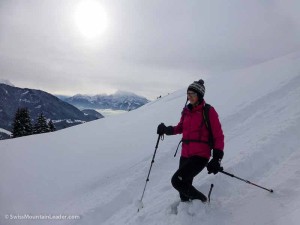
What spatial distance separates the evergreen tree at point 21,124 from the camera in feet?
162

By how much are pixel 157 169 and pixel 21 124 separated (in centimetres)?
4283

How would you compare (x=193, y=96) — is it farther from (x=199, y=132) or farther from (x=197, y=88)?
(x=199, y=132)

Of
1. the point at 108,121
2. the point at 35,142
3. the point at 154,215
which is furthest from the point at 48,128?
the point at 154,215

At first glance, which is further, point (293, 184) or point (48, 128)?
point (48, 128)

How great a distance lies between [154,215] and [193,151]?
191 cm

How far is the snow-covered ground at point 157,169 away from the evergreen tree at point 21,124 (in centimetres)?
3275

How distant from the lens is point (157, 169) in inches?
451

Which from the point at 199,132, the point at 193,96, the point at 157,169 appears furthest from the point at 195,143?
the point at 157,169

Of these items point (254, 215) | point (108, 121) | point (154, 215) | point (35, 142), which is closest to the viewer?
point (254, 215)

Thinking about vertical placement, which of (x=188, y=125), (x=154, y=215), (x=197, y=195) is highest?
(x=188, y=125)

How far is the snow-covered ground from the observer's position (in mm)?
6922

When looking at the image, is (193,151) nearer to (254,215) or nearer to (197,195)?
(197,195)

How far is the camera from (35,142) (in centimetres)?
1706

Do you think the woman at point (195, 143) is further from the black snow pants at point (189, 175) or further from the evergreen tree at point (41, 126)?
the evergreen tree at point (41, 126)
